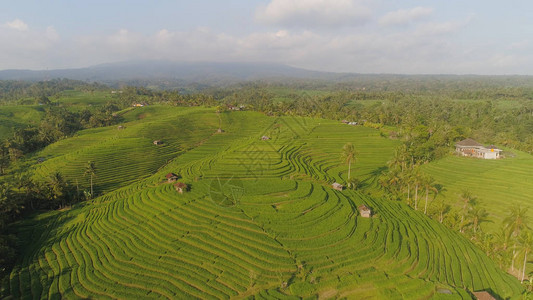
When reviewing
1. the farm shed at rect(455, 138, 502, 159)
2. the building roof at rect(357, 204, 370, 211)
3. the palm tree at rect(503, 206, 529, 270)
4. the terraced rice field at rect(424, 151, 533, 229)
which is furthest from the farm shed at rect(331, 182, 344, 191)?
the farm shed at rect(455, 138, 502, 159)

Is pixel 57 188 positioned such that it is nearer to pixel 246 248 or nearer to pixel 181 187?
pixel 181 187

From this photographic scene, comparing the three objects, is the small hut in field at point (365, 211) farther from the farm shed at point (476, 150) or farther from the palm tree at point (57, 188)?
the farm shed at point (476, 150)

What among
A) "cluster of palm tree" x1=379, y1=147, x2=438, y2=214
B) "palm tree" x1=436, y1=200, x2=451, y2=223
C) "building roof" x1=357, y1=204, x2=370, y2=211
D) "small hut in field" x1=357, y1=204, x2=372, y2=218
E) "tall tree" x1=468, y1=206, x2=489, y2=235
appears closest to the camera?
"tall tree" x1=468, y1=206, x2=489, y2=235

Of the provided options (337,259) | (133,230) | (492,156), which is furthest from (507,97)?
(133,230)

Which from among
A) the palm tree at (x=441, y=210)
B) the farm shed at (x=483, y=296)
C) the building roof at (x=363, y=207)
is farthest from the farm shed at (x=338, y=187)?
the farm shed at (x=483, y=296)

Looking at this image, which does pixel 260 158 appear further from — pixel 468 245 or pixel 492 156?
pixel 492 156

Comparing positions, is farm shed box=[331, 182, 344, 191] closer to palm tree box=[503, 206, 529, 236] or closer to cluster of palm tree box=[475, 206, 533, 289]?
cluster of palm tree box=[475, 206, 533, 289]

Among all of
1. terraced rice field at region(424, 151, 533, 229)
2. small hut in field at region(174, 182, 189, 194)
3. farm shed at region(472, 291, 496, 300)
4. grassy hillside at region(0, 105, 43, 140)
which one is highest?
grassy hillside at region(0, 105, 43, 140)
